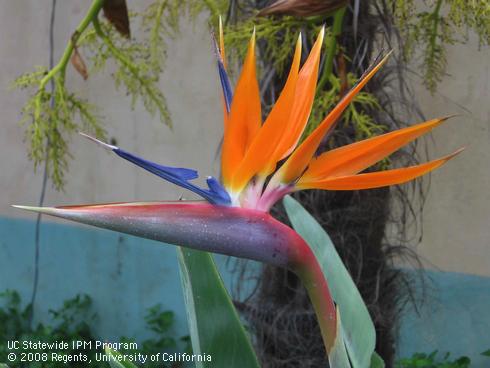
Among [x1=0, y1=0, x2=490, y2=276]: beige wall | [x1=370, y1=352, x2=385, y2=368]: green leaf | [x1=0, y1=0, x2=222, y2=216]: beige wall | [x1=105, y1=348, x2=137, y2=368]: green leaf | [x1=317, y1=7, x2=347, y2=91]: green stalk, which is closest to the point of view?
[x1=105, y1=348, x2=137, y2=368]: green leaf

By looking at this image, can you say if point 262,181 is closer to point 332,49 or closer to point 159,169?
point 159,169

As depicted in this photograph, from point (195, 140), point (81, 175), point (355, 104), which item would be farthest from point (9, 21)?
point (355, 104)

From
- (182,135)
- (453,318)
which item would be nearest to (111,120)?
(182,135)

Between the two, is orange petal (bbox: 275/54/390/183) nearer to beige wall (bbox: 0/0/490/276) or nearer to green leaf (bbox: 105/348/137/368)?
green leaf (bbox: 105/348/137/368)

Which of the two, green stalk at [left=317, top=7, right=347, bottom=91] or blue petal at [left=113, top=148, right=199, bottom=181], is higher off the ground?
green stalk at [left=317, top=7, right=347, bottom=91]

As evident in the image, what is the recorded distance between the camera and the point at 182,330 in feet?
6.84

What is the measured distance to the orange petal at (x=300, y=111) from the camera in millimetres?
442

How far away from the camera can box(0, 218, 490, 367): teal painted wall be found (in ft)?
5.39

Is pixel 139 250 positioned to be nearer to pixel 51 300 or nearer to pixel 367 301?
pixel 51 300

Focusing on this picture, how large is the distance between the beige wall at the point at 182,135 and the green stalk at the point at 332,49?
390mm

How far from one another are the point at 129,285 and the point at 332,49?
1363mm

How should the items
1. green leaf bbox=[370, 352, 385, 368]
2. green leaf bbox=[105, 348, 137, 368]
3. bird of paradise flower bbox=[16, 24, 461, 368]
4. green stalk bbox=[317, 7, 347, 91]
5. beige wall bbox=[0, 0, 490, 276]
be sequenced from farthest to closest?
beige wall bbox=[0, 0, 490, 276] → green stalk bbox=[317, 7, 347, 91] → green leaf bbox=[370, 352, 385, 368] → green leaf bbox=[105, 348, 137, 368] → bird of paradise flower bbox=[16, 24, 461, 368]

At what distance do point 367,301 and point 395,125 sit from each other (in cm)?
30

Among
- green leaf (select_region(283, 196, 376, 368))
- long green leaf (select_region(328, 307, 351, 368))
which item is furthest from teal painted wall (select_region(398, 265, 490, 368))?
long green leaf (select_region(328, 307, 351, 368))
